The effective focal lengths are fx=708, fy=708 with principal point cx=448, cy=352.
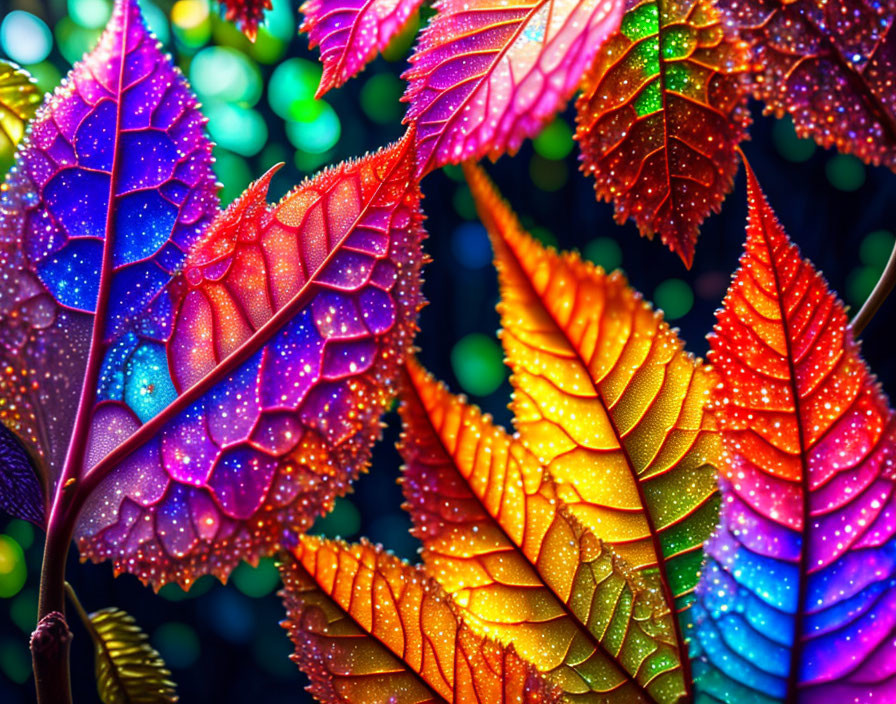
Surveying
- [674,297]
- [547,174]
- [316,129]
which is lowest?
[674,297]

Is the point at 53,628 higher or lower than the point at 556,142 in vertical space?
lower

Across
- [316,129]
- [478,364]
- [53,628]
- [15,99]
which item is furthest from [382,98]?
[53,628]

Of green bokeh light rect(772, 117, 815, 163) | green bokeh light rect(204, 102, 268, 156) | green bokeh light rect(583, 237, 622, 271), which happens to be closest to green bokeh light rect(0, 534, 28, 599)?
green bokeh light rect(204, 102, 268, 156)

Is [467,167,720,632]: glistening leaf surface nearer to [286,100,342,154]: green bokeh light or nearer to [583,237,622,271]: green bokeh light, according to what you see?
[583,237,622,271]: green bokeh light

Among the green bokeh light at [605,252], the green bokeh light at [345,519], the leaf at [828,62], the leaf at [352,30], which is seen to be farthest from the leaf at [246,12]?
the green bokeh light at [345,519]

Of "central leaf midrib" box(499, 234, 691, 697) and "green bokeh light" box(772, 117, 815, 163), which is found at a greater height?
"green bokeh light" box(772, 117, 815, 163)

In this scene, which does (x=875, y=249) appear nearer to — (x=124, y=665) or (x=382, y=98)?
(x=382, y=98)
